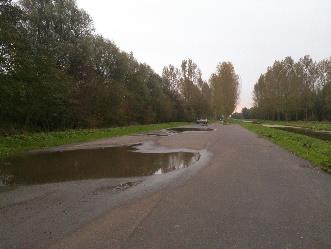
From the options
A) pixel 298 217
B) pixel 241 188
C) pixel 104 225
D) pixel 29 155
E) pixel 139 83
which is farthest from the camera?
pixel 139 83

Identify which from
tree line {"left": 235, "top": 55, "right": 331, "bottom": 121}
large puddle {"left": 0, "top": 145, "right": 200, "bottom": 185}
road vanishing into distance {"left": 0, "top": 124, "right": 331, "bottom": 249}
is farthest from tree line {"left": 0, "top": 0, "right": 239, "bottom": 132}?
tree line {"left": 235, "top": 55, "right": 331, "bottom": 121}

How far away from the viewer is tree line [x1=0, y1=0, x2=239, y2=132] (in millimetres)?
26719

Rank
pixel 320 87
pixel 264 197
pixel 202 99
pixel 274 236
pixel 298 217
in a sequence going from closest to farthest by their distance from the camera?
1. pixel 274 236
2. pixel 298 217
3. pixel 264 197
4. pixel 320 87
5. pixel 202 99

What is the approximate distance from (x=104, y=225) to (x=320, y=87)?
8853cm

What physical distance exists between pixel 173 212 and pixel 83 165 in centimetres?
761

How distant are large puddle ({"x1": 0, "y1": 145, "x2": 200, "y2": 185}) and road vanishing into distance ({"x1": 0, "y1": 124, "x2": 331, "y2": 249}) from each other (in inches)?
48.7

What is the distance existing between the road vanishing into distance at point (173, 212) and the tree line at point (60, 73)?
705 inches

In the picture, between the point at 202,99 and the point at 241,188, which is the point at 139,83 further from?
the point at 241,188

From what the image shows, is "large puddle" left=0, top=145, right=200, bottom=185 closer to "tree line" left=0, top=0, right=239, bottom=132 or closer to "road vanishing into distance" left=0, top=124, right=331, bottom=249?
"road vanishing into distance" left=0, top=124, right=331, bottom=249

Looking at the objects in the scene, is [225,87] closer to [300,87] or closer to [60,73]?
[300,87]

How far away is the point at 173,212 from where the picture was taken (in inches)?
281

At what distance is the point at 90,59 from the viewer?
41.5m

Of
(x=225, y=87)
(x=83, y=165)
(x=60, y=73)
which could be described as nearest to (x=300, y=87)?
(x=225, y=87)

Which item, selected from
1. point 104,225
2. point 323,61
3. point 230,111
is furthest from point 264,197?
point 323,61
